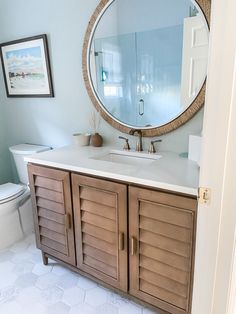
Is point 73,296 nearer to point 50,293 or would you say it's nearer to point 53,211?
point 50,293

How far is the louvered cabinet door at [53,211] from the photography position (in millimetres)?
1680

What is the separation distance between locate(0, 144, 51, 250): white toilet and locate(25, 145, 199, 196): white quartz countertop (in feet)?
2.06

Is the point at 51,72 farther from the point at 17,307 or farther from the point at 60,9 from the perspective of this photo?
the point at 17,307

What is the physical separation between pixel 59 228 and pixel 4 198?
2.24 ft

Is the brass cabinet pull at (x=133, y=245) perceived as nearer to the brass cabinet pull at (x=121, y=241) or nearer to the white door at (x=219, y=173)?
the brass cabinet pull at (x=121, y=241)

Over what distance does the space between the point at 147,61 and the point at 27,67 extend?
1.32 m

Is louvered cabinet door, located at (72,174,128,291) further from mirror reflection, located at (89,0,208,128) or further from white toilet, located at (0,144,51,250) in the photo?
white toilet, located at (0,144,51,250)

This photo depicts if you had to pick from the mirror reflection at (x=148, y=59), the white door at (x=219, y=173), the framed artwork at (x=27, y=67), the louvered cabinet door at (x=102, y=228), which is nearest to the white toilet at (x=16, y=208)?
the framed artwork at (x=27, y=67)

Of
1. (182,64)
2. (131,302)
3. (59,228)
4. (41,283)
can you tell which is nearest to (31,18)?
(182,64)

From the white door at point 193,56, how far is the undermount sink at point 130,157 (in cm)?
44

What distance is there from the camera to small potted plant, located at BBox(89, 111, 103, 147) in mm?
2044

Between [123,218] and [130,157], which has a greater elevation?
[130,157]

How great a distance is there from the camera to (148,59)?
1700 millimetres

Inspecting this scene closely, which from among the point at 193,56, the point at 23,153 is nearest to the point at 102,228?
the point at 193,56
